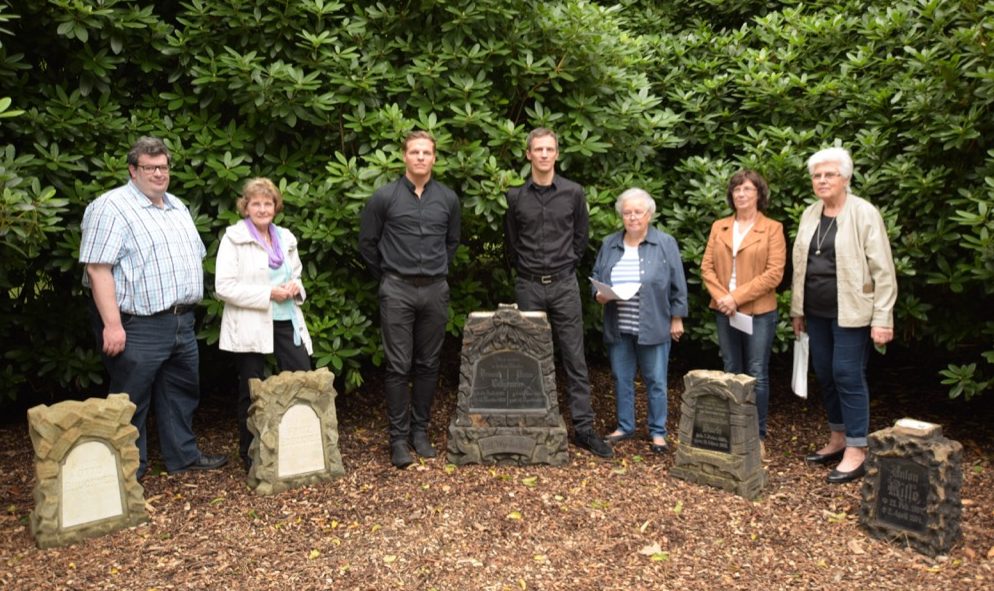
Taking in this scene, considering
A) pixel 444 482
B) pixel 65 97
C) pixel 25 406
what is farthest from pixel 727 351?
pixel 25 406

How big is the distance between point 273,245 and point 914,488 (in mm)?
3964

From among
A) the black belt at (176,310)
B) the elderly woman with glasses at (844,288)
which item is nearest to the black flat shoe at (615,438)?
the elderly woman with glasses at (844,288)

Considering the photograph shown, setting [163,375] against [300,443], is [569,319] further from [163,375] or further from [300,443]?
[163,375]

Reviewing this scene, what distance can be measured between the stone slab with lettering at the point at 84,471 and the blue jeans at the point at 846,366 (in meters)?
4.23

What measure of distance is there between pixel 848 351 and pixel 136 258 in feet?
14.4

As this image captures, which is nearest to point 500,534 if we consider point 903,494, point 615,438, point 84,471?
point 615,438

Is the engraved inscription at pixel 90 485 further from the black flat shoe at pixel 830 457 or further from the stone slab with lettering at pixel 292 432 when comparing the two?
the black flat shoe at pixel 830 457

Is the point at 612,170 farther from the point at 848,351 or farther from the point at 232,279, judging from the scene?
the point at 232,279

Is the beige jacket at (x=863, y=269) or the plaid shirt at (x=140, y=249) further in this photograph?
the beige jacket at (x=863, y=269)

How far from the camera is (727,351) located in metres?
5.43

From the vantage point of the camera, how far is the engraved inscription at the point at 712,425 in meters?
4.81

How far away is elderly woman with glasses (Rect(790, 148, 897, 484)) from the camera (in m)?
4.72

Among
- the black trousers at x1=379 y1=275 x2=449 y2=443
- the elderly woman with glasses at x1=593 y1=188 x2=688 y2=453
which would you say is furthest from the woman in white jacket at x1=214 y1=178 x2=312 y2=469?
the elderly woman with glasses at x1=593 y1=188 x2=688 y2=453

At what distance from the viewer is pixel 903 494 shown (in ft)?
13.5
